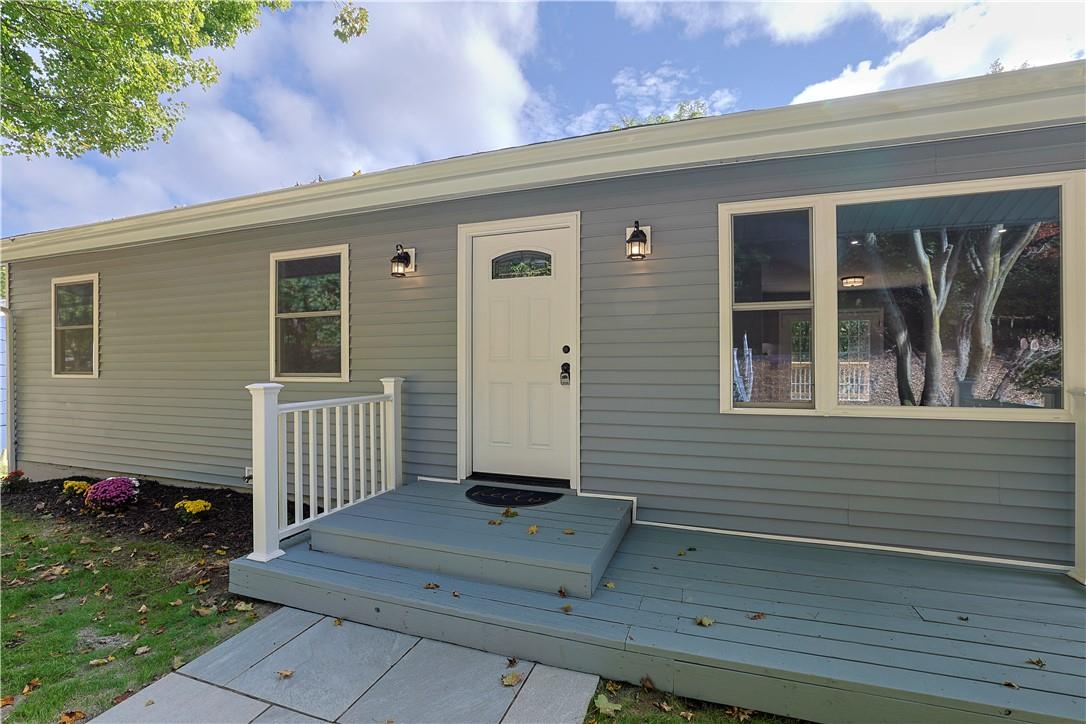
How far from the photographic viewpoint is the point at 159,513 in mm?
4188

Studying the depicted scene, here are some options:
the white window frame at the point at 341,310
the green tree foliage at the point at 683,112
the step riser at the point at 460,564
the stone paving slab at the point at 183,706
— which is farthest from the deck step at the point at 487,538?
the green tree foliage at the point at 683,112

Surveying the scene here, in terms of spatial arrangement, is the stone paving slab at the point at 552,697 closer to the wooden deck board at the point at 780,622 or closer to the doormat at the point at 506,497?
the wooden deck board at the point at 780,622

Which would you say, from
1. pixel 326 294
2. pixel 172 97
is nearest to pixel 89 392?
pixel 326 294

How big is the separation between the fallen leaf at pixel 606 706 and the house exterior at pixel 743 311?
162 cm

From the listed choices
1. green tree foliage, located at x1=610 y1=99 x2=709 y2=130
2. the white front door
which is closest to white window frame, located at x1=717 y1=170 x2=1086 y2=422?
the white front door

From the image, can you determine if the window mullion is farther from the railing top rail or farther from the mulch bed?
the mulch bed

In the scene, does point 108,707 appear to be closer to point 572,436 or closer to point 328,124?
point 572,436

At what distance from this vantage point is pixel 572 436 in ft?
11.7

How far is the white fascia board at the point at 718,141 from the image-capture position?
98.2 inches

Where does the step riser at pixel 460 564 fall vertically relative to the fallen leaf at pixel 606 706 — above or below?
above

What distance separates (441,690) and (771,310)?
2.94m

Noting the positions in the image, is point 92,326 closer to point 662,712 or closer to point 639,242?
point 639,242

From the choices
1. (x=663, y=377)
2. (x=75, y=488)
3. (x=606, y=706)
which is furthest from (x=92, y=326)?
(x=606, y=706)

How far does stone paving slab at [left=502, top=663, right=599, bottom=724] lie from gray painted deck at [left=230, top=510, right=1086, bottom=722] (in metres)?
0.05
